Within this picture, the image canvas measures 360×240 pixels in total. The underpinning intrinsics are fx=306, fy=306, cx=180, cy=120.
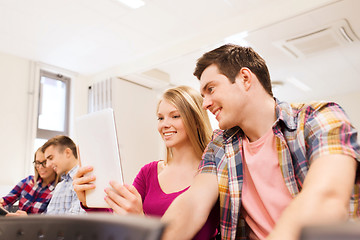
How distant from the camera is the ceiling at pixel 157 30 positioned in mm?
3109

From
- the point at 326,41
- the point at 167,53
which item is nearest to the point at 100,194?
the point at 167,53

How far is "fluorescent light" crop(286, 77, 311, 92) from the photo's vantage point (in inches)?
209

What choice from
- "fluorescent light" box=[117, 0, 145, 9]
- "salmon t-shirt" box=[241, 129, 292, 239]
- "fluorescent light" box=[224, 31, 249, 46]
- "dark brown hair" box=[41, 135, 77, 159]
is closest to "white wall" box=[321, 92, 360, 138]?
"fluorescent light" box=[224, 31, 249, 46]

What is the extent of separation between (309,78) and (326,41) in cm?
149

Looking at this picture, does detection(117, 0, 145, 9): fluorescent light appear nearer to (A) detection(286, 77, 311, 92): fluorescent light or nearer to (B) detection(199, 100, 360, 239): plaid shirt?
(B) detection(199, 100, 360, 239): plaid shirt

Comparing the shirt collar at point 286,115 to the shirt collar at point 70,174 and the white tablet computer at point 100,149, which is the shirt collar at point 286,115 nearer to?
the white tablet computer at point 100,149

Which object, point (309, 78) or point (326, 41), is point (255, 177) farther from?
point (309, 78)

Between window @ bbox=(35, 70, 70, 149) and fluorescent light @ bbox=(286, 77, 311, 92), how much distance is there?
373 cm

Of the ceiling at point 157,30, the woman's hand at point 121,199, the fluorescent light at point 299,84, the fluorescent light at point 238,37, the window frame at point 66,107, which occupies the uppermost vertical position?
the ceiling at point 157,30

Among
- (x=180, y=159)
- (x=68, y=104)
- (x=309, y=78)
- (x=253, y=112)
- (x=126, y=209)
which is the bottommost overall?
(x=126, y=209)

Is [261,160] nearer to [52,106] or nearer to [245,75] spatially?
[245,75]

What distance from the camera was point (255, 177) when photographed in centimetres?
99

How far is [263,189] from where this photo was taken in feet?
3.14

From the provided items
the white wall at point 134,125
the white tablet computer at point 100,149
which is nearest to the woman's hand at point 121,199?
the white tablet computer at point 100,149
